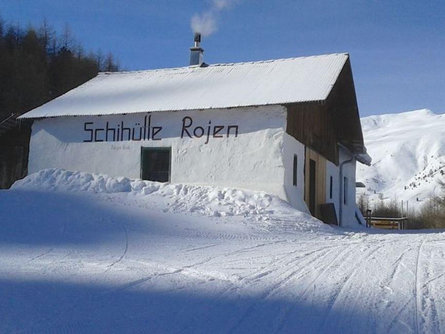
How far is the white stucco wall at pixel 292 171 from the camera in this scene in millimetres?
15148

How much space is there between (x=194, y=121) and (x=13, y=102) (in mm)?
21307

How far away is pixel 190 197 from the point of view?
44.4 feet

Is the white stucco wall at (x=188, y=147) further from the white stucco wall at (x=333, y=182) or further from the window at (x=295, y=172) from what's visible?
the white stucco wall at (x=333, y=182)

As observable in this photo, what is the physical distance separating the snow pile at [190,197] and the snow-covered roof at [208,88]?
9.06 feet

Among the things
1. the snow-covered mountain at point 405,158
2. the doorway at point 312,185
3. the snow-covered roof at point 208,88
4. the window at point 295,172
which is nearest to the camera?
the snow-covered roof at point 208,88

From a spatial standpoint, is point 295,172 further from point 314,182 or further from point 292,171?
point 314,182

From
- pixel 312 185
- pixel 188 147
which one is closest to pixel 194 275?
pixel 188 147

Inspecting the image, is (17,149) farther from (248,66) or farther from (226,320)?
(226,320)

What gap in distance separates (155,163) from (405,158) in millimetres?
89895

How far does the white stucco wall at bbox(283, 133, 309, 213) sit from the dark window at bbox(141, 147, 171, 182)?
3645mm

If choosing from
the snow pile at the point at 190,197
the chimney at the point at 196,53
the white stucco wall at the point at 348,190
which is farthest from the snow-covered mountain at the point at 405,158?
the snow pile at the point at 190,197

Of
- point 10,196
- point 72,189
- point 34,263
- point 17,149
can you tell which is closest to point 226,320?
point 34,263

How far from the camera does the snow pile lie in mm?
12492

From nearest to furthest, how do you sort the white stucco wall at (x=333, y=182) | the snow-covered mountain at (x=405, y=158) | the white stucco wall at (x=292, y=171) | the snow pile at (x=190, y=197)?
the snow pile at (x=190, y=197)
the white stucco wall at (x=292, y=171)
the white stucco wall at (x=333, y=182)
the snow-covered mountain at (x=405, y=158)
